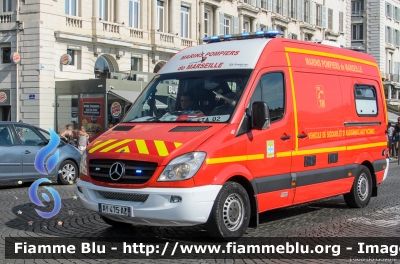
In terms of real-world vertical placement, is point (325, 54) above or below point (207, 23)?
below

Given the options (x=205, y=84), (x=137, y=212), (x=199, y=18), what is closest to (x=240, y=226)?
(x=137, y=212)

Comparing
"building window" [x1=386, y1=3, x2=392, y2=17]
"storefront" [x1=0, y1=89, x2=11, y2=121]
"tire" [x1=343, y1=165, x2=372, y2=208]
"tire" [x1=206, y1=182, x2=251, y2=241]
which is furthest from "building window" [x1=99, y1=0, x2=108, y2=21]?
"building window" [x1=386, y1=3, x2=392, y2=17]

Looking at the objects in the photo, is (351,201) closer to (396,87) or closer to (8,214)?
(8,214)

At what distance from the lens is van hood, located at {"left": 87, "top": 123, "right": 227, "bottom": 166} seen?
677 cm

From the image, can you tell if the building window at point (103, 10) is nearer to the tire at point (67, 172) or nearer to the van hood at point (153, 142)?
the tire at point (67, 172)

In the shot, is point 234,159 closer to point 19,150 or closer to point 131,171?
point 131,171

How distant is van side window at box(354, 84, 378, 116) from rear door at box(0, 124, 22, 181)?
7.55 m

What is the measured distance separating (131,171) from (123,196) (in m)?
0.33

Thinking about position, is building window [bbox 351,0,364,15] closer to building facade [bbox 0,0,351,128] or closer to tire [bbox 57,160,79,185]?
building facade [bbox 0,0,351,128]

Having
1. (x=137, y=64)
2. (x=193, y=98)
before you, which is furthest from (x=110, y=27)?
(x=193, y=98)

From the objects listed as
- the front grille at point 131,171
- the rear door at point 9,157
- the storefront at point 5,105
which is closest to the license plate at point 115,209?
the front grille at point 131,171

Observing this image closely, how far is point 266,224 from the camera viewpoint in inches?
337

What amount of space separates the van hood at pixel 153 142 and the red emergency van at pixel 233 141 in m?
0.02

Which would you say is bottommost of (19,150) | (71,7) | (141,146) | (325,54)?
(19,150)
